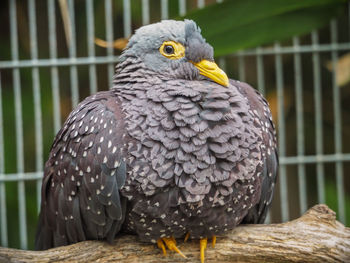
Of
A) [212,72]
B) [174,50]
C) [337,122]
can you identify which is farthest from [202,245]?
[337,122]

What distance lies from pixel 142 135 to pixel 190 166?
225 mm

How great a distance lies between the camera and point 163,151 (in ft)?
6.68

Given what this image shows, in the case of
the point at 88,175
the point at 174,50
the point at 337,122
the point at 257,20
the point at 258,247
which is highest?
the point at 257,20

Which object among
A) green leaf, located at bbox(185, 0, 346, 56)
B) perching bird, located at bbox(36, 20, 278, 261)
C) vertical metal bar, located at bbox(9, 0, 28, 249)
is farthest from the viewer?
vertical metal bar, located at bbox(9, 0, 28, 249)

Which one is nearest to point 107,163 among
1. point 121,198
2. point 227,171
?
point 121,198

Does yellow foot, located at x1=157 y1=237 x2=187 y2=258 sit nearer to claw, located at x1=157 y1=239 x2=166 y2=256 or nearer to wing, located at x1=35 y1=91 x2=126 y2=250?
claw, located at x1=157 y1=239 x2=166 y2=256

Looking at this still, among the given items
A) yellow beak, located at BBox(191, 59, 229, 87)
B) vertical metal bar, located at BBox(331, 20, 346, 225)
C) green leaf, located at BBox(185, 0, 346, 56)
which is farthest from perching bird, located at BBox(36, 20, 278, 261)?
vertical metal bar, located at BBox(331, 20, 346, 225)

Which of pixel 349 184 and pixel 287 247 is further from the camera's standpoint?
pixel 349 184

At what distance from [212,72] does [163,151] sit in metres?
0.41

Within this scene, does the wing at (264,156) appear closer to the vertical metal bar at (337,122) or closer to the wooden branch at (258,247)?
the wooden branch at (258,247)

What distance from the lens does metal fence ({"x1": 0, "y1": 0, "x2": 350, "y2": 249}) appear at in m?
3.52

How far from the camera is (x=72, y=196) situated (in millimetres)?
2238

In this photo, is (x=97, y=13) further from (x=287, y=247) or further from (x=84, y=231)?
(x=287, y=247)

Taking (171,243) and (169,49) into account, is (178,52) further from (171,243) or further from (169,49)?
(171,243)
